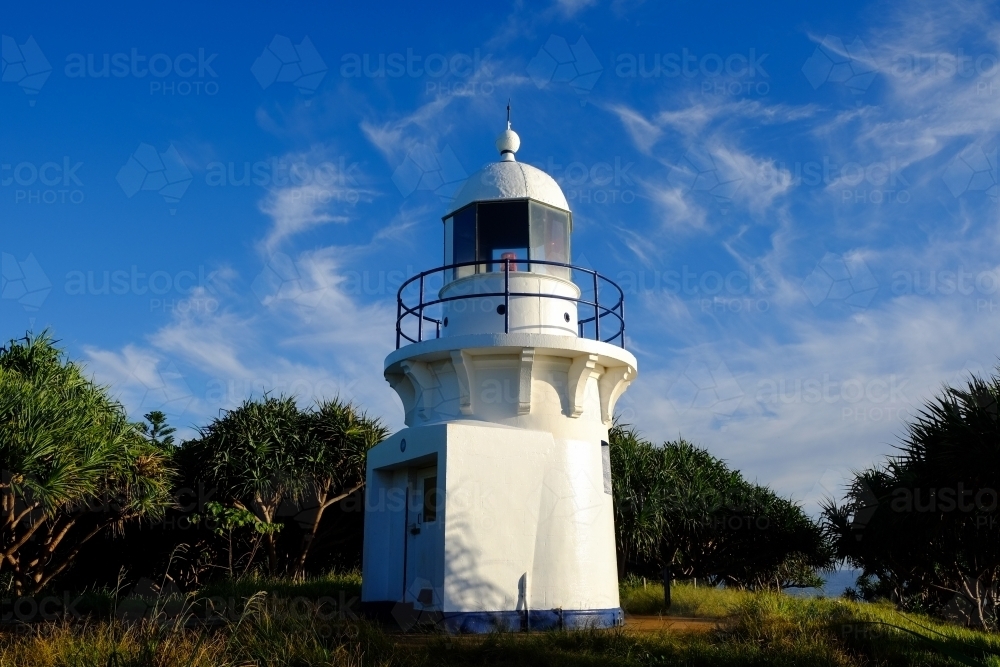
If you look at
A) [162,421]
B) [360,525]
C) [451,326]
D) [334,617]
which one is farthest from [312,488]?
[334,617]

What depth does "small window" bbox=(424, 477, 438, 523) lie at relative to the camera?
1395 centimetres

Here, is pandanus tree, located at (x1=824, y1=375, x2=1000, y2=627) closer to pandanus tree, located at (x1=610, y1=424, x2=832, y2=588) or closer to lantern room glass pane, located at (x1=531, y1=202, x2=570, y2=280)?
pandanus tree, located at (x1=610, y1=424, x2=832, y2=588)

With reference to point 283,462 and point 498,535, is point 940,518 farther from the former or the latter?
point 283,462

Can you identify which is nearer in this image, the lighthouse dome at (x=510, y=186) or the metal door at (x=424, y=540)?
the metal door at (x=424, y=540)

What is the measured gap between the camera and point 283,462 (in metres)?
23.4

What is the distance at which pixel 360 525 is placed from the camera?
85.0 ft

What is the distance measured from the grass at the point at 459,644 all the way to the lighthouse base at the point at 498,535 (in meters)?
1.02

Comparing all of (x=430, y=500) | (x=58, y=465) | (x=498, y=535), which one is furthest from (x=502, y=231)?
(x=58, y=465)

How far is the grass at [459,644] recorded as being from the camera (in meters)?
9.10

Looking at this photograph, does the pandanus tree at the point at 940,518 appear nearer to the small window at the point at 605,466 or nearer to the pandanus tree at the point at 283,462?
the small window at the point at 605,466

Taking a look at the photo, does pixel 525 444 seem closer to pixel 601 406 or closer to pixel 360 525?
pixel 601 406

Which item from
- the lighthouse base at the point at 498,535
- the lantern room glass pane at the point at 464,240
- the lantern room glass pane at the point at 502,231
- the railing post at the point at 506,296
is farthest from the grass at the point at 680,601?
the lantern room glass pane at the point at 464,240

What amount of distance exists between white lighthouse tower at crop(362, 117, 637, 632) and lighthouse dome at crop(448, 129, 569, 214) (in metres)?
0.03

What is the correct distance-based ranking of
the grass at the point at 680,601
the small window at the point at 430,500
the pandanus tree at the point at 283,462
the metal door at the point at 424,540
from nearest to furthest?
the metal door at the point at 424,540, the small window at the point at 430,500, the grass at the point at 680,601, the pandanus tree at the point at 283,462
